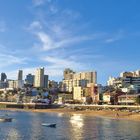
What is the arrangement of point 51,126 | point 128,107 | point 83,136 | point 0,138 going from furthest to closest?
1. point 128,107
2. point 51,126
3. point 83,136
4. point 0,138

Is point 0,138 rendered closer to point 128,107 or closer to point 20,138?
point 20,138

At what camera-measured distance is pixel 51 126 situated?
93.3 metres

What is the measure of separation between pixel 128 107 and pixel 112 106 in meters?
12.5

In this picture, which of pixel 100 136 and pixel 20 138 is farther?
pixel 100 136

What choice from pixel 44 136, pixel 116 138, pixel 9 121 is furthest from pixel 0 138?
pixel 9 121

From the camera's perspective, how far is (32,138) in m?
69.1

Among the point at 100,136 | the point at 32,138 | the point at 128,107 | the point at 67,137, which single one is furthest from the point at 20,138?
the point at 128,107

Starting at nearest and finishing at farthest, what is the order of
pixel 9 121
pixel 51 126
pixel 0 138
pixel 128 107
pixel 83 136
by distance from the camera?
pixel 0 138 → pixel 83 136 → pixel 51 126 → pixel 9 121 → pixel 128 107

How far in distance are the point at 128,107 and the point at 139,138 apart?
118422mm

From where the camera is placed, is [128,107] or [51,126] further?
[128,107]

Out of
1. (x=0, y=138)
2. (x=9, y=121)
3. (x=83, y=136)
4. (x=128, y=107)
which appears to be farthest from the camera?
(x=128, y=107)

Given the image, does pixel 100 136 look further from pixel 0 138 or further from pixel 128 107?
pixel 128 107

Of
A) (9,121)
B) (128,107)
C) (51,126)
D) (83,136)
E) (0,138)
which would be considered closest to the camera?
(0,138)

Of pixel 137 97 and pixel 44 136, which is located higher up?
pixel 137 97
